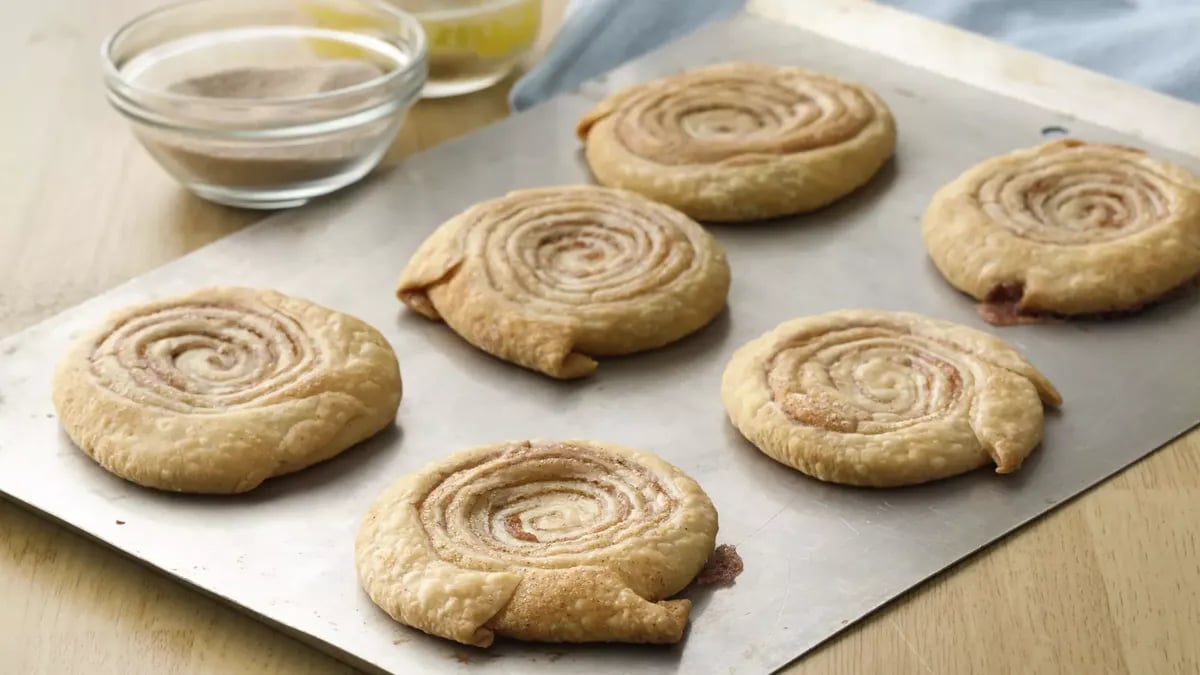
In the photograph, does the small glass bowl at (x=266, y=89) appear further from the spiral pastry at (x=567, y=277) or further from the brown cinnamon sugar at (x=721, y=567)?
the brown cinnamon sugar at (x=721, y=567)

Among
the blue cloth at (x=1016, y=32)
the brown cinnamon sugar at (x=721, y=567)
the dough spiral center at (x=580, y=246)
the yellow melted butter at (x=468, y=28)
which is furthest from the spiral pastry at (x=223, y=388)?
the blue cloth at (x=1016, y=32)

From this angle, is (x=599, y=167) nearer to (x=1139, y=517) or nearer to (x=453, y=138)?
(x=453, y=138)

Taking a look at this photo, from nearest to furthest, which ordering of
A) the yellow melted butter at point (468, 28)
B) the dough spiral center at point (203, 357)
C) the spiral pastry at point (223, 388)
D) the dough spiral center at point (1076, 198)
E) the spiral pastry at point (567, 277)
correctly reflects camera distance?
the spiral pastry at point (223, 388) < the dough spiral center at point (203, 357) < the spiral pastry at point (567, 277) < the dough spiral center at point (1076, 198) < the yellow melted butter at point (468, 28)

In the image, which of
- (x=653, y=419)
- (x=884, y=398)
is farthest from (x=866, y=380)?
(x=653, y=419)

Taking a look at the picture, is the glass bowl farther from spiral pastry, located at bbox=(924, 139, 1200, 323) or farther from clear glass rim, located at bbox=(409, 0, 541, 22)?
spiral pastry, located at bbox=(924, 139, 1200, 323)

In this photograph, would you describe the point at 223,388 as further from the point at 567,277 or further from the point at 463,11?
the point at 463,11

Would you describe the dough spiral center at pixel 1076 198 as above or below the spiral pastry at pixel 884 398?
below
